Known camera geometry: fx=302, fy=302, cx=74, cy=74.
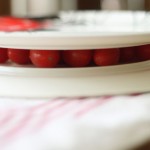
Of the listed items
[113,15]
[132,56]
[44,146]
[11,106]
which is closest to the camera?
[44,146]

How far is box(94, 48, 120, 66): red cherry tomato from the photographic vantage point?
420 mm

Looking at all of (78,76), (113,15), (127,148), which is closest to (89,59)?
(78,76)

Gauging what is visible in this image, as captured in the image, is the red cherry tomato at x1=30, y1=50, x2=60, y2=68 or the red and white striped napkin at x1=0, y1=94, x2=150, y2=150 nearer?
the red and white striped napkin at x1=0, y1=94, x2=150, y2=150

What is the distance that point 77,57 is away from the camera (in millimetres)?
411

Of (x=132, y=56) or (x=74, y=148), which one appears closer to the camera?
(x=74, y=148)

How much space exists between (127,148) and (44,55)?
18cm

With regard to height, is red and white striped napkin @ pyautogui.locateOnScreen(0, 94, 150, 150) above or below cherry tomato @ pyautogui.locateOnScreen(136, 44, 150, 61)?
below

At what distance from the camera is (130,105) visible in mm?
365

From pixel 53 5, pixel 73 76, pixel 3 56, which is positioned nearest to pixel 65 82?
pixel 73 76

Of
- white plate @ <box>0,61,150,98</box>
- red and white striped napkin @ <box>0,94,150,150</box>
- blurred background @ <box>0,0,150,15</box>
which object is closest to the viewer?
red and white striped napkin @ <box>0,94,150,150</box>

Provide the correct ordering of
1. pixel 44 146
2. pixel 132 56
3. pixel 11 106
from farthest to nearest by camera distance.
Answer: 1. pixel 132 56
2. pixel 11 106
3. pixel 44 146

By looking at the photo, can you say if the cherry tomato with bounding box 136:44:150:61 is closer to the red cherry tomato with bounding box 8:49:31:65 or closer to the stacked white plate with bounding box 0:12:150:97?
the stacked white plate with bounding box 0:12:150:97

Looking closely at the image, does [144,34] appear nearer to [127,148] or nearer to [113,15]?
[127,148]

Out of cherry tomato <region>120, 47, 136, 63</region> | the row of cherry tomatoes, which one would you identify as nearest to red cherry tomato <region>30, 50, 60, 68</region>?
the row of cherry tomatoes
